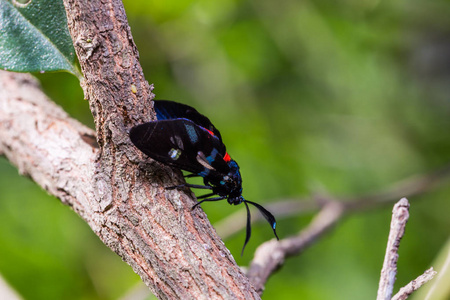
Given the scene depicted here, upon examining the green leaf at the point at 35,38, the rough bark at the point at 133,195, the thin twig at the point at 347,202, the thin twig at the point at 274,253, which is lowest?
the thin twig at the point at 347,202

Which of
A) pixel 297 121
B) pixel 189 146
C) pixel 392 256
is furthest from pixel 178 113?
pixel 297 121

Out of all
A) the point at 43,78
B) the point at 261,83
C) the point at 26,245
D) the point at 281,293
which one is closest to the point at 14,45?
the point at 43,78

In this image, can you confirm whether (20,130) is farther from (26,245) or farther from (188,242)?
(26,245)

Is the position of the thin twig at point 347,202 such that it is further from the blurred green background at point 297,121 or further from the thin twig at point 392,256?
the thin twig at point 392,256

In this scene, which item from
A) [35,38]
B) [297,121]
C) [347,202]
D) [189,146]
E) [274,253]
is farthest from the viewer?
[297,121]

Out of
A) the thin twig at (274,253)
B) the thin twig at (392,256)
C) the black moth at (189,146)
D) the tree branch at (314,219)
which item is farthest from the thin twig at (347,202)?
the thin twig at (392,256)

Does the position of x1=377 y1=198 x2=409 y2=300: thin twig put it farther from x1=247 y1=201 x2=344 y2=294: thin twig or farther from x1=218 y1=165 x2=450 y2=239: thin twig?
x1=218 y1=165 x2=450 y2=239: thin twig

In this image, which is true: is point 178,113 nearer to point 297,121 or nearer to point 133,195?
point 133,195
